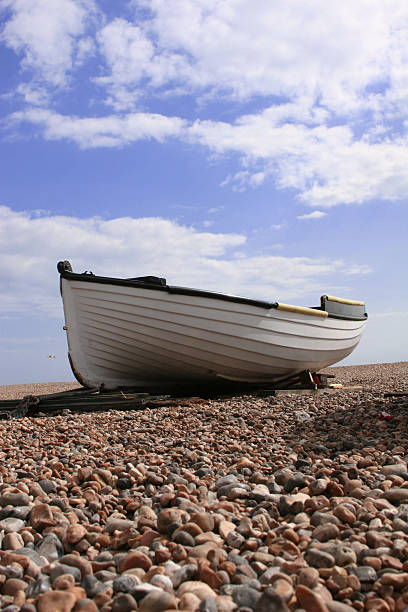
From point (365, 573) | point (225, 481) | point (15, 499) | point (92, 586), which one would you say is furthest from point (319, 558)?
point (15, 499)

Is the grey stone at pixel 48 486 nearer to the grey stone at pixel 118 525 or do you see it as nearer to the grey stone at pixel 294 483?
the grey stone at pixel 118 525

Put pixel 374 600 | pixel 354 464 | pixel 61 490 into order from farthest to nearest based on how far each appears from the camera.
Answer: pixel 354 464
pixel 61 490
pixel 374 600

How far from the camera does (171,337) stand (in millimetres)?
7547

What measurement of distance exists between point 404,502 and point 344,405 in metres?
4.04

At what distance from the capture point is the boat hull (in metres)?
7.46

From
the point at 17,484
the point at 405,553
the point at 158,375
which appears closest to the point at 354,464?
the point at 405,553

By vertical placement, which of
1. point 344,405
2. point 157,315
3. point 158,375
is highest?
point 157,315

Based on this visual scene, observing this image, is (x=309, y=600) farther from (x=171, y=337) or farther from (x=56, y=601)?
(x=171, y=337)

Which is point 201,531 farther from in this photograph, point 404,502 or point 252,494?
point 404,502

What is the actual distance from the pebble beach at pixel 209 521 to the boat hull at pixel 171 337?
9.53 feet

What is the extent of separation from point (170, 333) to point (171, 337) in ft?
0.24

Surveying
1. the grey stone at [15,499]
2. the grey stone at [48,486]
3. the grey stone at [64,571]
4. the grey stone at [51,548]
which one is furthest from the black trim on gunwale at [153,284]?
the grey stone at [64,571]

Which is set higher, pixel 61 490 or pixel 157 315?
pixel 157 315

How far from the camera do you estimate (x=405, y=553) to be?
1953 millimetres
